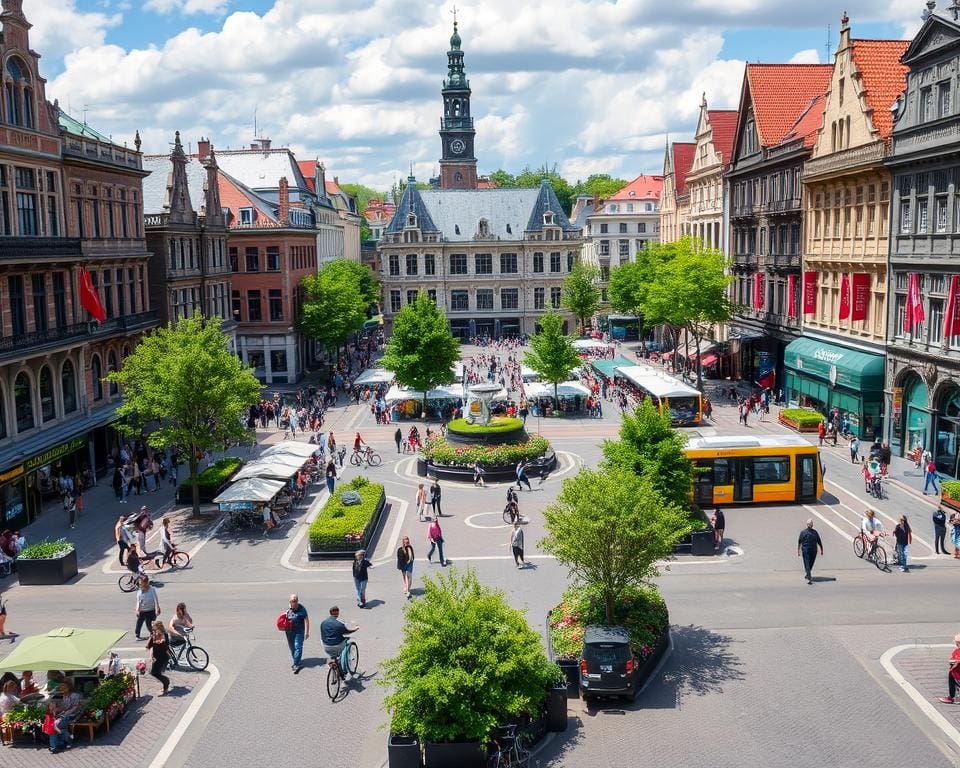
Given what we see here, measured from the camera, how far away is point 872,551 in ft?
91.2

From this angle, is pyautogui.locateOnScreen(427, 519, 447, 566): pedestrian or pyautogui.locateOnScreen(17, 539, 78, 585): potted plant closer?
pyautogui.locateOnScreen(17, 539, 78, 585): potted plant

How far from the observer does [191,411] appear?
113 feet

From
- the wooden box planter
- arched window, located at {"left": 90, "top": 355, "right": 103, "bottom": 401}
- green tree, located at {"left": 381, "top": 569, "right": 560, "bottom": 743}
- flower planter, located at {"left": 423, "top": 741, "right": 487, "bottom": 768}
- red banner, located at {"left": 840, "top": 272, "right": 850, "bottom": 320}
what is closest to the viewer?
green tree, located at {"left": 381, "top": 569, "right": 560, "bottom": 743}

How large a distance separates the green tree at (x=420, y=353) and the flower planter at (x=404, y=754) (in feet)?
132

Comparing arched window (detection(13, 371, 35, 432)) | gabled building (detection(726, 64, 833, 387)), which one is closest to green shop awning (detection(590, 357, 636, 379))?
gabled building (detection(726, 64, 833, 387))

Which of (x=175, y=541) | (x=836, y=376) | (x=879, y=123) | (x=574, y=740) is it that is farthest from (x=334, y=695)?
(x=879, y=123)

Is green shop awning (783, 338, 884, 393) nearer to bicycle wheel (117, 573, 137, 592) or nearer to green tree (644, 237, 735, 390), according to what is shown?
green tree (644, 237, 735, 390)

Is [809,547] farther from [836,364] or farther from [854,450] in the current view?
[836,364]

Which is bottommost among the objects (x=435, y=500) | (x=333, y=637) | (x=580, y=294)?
(x=435, y=500)

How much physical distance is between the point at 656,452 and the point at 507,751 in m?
13.0

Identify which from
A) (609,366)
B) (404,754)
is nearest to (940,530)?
(404,754)

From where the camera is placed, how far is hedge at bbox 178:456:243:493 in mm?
36688

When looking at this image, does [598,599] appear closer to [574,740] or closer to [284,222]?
[574,740]

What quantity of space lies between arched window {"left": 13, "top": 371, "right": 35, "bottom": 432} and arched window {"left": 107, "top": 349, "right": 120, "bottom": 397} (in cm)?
768
